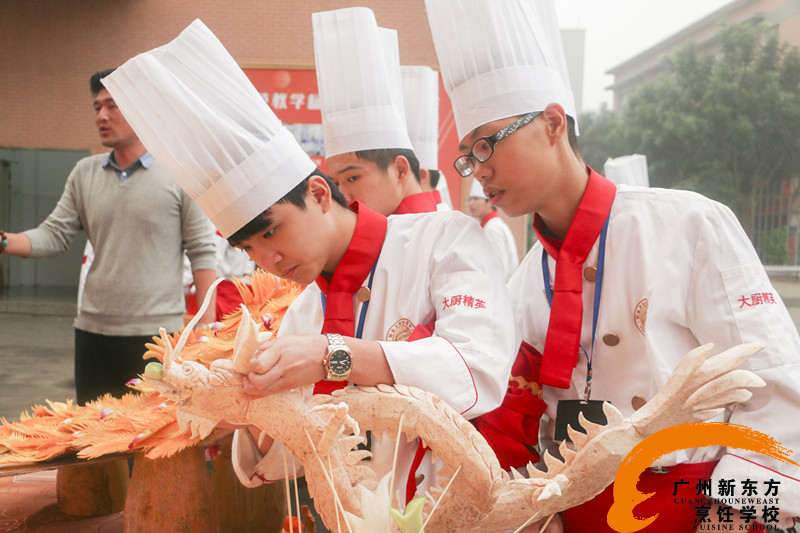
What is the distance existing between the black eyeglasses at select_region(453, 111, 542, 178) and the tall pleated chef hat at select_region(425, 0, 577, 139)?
0.7 inches

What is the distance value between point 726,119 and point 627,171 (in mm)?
1502

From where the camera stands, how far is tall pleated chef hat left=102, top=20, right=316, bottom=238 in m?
1.04

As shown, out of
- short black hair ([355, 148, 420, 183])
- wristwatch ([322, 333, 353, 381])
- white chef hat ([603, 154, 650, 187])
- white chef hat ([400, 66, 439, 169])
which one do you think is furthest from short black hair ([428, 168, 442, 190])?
wristwatch ([322, 333, 353, 381])

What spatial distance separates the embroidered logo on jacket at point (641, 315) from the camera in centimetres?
115

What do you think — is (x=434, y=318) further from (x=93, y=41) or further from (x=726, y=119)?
(x=93, y=41)

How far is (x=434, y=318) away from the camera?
3.86 feet

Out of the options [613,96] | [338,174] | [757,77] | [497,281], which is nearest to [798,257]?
[757,77]

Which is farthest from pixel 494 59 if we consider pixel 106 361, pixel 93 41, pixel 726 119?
pixel 93 41

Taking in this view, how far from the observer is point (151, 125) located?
1.06 meters

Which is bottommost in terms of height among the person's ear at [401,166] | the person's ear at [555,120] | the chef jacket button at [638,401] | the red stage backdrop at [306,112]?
the chef jacket button at [638,401]

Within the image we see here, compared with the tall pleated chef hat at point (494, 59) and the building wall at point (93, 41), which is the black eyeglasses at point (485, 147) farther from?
the building wall at point (93, 41)

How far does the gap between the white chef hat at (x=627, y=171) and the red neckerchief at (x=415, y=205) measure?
207cm

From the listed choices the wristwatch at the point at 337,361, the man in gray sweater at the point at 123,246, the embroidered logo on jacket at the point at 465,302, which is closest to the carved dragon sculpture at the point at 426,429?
the wristwatch at the point at 337,361

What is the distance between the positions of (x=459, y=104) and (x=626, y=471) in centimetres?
74
